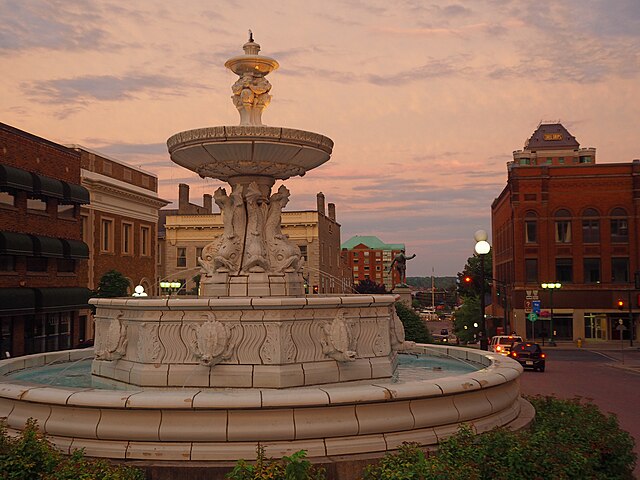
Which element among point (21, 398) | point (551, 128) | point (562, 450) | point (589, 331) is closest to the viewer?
point (562, 450)

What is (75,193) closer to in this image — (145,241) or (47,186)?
(47,186)

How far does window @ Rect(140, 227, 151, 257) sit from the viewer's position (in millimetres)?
50906

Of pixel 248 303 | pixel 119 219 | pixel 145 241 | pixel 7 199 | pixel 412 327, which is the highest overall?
pixel 119 219

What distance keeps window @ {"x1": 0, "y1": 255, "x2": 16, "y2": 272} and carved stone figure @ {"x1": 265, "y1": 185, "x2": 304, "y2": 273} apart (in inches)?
949

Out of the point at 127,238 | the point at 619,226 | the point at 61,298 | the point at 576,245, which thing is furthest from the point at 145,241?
the point at 619,226

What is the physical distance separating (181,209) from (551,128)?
48.3 m

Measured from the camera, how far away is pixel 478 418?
9.44m

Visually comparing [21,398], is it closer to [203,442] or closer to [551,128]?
[203,442]

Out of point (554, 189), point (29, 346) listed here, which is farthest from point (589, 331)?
point (29, 346)

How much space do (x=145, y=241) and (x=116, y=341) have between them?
137 ft

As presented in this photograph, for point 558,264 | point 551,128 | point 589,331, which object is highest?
point 551,128

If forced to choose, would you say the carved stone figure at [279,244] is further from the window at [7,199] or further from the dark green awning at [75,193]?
the dark green awning at [75,193]

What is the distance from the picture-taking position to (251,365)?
33.4ft

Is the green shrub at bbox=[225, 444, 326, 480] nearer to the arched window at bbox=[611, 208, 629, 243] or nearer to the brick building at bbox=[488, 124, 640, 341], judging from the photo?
the brick building at bbox=[488, 124, 640, 341]
